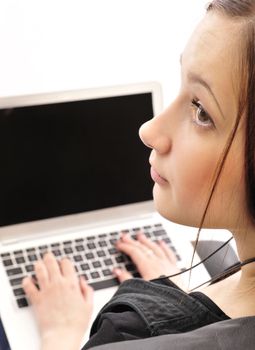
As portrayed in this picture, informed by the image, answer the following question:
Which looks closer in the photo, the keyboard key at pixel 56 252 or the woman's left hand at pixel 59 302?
the woman's left hand at pixel 59 302

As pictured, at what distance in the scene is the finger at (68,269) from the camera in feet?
2.97

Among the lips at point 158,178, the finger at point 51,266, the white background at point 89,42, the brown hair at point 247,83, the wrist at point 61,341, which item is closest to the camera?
the brown hair at point 247,83

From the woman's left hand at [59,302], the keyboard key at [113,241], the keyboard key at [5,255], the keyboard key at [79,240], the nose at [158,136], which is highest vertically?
the nose at [158,136]

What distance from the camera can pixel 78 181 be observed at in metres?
1.01

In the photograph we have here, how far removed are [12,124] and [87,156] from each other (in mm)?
154

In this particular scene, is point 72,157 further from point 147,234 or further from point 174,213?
point 174,213

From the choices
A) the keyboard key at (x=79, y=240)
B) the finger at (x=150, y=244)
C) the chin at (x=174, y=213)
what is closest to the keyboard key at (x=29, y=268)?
the keyboard key at (x=79, y=240)

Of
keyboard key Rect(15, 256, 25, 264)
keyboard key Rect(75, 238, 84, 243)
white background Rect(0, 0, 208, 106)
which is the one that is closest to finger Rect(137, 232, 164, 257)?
keyboard key Rect(75, 238, 84, 243)

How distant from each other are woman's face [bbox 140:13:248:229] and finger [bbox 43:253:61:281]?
0.33 meters

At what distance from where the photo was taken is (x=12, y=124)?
3.07 ft

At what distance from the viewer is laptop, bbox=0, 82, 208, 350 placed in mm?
939

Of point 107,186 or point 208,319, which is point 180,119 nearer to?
point 208,319

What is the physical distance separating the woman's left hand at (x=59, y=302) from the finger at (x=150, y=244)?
144mm

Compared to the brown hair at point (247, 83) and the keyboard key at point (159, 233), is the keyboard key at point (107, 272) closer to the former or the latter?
the keyboard key at point (159, 233)
